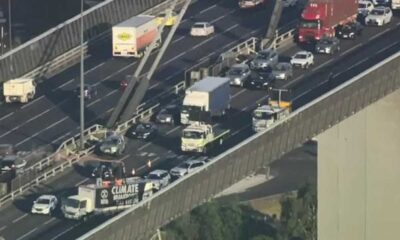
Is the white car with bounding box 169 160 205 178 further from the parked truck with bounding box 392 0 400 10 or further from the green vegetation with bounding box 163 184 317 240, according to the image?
the parked truck with bounding box 392 0 400 10

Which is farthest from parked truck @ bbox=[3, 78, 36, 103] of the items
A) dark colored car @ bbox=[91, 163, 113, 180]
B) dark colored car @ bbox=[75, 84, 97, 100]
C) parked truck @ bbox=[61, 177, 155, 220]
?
parked truck @ bbox=[61, 177, 155, 220]

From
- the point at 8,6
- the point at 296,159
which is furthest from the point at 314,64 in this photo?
the point at 8,6

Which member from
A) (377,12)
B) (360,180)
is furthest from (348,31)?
(360,180)

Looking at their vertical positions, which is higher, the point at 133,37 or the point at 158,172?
the point at 158,172

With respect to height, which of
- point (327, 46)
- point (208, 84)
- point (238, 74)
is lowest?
point (327, 46)

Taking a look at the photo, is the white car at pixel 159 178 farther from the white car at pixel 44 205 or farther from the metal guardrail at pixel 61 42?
the metal guardrail at pixel 61 42

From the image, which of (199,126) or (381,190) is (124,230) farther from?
(381,190)

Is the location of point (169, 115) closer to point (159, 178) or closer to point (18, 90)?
point (18, 90)
